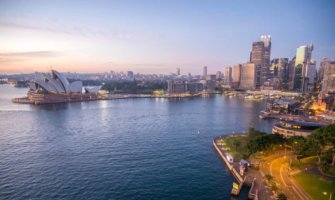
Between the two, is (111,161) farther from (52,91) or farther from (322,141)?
(52,91)

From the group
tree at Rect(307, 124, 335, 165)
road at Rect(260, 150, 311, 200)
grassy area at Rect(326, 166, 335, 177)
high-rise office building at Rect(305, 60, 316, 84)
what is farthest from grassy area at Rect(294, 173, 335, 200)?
high-rise office building at Rect(305, 60, 316, 84)

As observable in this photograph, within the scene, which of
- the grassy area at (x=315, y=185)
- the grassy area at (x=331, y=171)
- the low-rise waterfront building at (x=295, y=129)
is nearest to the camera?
the grassy area at (x=315, y=185)

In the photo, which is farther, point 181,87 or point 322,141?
point 181,87

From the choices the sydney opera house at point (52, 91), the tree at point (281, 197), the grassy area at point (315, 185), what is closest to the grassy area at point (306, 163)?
the grassy area at point (315, 185)

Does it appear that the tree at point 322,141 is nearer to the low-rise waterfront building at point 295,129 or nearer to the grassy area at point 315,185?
the grassy area at point 315,185

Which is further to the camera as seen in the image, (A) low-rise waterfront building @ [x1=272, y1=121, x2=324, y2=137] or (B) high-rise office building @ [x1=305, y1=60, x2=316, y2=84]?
(B) high-rise office building @ [x1=305, y1=60, x2=316, y2=84]

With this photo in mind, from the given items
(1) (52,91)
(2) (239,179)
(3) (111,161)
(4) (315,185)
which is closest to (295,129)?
(4) (315,185)

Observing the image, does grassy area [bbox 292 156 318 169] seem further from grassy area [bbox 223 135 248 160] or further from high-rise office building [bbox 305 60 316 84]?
high-rise office building [bbox 305 60 316 84]
